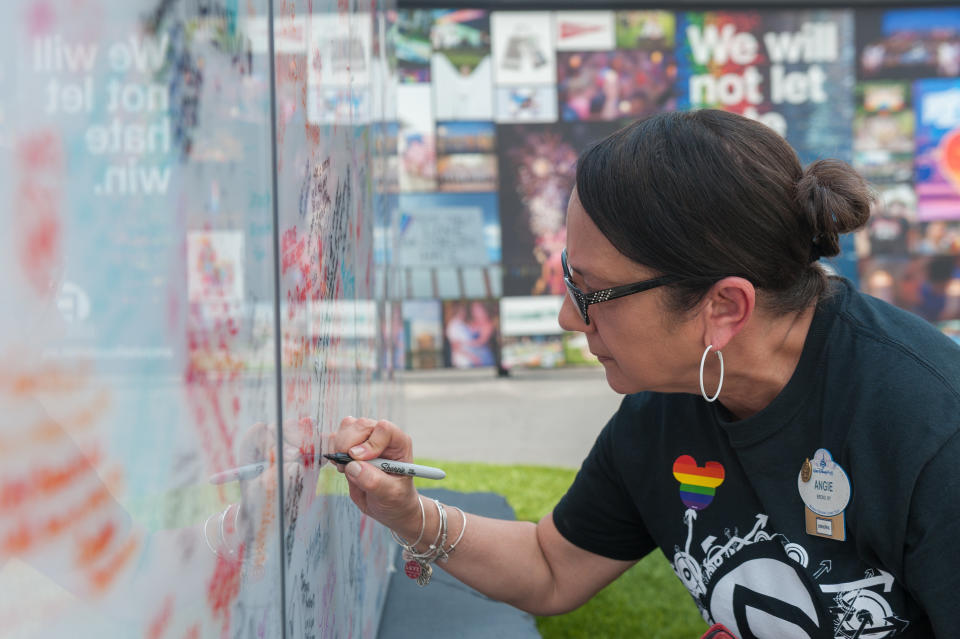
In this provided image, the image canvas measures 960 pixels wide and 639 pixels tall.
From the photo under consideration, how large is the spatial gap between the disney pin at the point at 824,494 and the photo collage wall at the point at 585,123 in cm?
565

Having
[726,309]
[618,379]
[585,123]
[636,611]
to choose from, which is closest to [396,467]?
[618,379]

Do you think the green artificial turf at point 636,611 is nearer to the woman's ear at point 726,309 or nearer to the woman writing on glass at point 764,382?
the woman writing on glass at point 764,382

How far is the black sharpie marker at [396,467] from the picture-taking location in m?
0.98

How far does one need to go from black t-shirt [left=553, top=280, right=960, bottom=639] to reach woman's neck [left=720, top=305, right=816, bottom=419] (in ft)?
0.06

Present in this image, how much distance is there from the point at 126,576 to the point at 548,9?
6814mm

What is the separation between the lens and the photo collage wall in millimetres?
6660

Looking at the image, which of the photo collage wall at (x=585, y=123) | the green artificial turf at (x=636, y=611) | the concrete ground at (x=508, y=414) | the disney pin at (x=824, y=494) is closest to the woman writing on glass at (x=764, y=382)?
the disney pin at (x=824, y=494)

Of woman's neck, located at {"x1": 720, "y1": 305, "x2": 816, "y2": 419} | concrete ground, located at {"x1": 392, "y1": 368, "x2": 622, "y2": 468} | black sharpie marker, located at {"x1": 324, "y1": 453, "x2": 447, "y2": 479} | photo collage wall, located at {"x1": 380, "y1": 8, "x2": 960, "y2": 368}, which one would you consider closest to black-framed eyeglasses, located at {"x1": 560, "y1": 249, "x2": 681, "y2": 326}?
woman's neck, located at {"x1": 720, "y1": 305, "x2": 816, "y2": 419}

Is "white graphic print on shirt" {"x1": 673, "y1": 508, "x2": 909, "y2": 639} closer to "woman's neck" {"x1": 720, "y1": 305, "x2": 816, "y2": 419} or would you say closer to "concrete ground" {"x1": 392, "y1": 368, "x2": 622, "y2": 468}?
"woman's neck" {"x1": 720, "y1": 305, "x2": 816, "y2": 419}

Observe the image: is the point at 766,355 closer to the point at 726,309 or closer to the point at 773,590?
the point at 726,309

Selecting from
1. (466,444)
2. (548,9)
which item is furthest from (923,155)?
(466,444)

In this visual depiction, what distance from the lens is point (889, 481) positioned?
925 millimetres

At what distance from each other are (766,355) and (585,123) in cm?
599

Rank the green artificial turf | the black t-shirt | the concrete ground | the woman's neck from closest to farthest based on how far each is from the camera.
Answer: the black t-shirt
the woman's neck
the green artificial turf
the concrete ground
